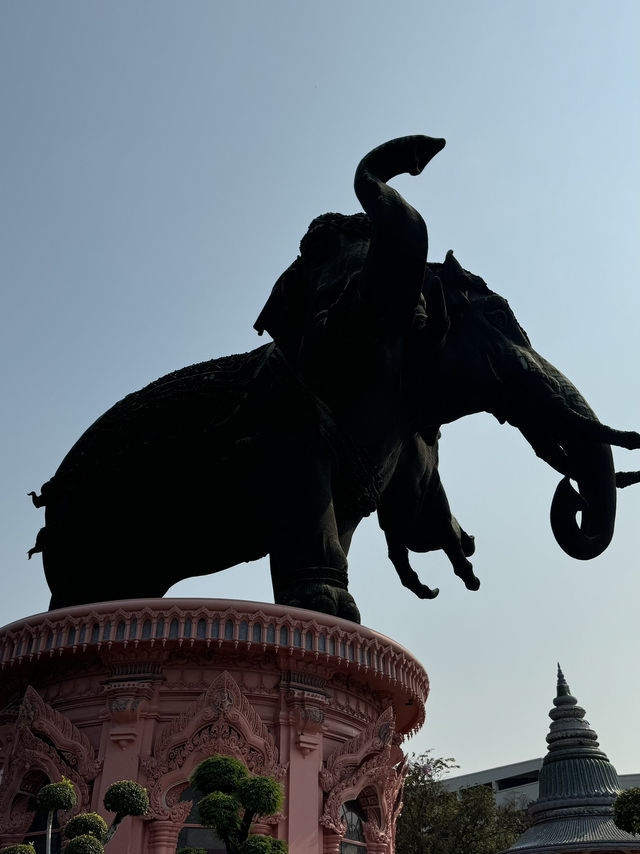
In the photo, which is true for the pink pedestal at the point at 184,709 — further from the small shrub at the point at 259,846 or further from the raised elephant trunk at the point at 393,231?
the raised elephant trunk at the point at 393,231

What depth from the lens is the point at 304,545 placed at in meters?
8.81

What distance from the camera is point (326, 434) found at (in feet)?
30.3

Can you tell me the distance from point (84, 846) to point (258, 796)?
0.94 m

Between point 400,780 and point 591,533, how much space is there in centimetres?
322

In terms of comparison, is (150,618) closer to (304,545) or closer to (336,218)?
(304,545)

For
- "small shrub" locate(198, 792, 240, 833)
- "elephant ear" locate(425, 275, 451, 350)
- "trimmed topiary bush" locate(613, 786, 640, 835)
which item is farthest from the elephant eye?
"small shrub" locate(198, 792, 240, 833)

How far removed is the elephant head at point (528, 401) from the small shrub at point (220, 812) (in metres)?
5.53

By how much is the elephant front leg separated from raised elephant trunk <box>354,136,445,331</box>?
1.49 meters

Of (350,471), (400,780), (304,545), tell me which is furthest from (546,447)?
(400,780)

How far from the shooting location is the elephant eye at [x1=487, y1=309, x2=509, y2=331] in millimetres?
10297

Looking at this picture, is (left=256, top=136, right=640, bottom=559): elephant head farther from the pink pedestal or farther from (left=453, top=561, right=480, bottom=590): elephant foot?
the pink pedestal

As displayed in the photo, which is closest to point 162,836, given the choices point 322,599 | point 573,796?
point 322,599

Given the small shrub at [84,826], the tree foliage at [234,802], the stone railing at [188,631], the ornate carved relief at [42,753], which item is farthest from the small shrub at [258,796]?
the ornate carved relief at [42,753]

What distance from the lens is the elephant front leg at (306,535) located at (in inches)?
337
